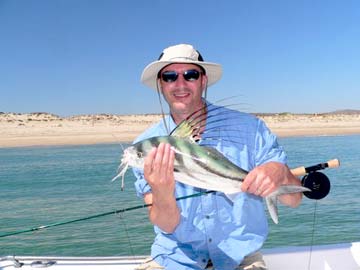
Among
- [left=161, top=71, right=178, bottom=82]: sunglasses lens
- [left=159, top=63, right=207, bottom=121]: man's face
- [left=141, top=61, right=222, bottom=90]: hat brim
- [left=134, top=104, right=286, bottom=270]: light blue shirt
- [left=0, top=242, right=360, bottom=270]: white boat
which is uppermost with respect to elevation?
[left=141, top=61, right=222, bottom=90]: hat brim

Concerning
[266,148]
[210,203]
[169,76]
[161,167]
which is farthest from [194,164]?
[169,76]

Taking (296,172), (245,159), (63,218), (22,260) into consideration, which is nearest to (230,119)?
(245,159)

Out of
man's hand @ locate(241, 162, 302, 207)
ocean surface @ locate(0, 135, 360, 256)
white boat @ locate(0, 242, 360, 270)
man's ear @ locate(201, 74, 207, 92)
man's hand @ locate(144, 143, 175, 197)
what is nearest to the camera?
man's hand @ locate(144, 143, 175, 197)

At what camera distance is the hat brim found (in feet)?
10.3

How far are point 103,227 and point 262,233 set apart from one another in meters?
5.59

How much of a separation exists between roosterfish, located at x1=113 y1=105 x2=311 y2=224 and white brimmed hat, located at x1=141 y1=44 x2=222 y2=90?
0.73 m

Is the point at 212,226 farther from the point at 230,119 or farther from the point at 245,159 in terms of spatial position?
the point at 230,119

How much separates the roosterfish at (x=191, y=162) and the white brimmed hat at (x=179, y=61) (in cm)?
73

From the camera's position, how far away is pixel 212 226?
299 cm

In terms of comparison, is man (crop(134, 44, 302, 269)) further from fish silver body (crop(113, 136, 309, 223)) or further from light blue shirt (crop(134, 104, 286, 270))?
fish silver body (crop(113, 136, 309, 223))

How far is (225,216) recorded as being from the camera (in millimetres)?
2984

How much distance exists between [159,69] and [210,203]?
1.00 meters

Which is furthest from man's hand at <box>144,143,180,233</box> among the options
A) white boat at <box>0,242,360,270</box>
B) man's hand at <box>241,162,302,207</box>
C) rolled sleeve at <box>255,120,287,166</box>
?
white boat at <box>0,242,360,270</box>

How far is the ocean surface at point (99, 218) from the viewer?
23.5 feet
